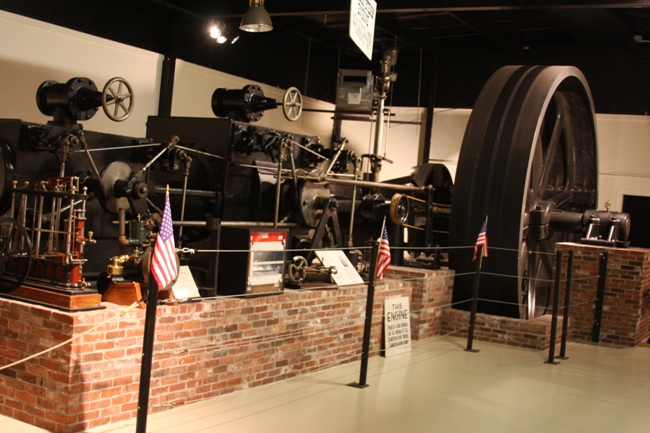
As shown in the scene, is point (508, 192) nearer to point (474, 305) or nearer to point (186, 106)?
point (474, 305)

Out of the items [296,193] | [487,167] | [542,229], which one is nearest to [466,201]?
[487,167]

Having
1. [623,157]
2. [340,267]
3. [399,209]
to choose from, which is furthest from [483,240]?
[623,157]

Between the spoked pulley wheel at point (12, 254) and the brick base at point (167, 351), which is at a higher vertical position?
the spoked pulley wheel at point (12, 254)

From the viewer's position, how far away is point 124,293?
431cm

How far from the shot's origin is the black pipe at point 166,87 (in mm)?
10227

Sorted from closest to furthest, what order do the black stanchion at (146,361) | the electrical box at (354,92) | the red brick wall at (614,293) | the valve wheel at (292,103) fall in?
the black stanchion at (146,361) < the valve wheel at (292,103) < the red brick wall at (614,293) < the electrical box at (354,92)

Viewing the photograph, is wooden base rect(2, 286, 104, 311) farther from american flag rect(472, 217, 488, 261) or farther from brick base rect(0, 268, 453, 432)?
american flag rect(472, 217, 488, 261)

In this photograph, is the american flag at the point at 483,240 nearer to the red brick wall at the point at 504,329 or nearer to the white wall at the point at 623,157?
the red brick wall at the point at 504,329

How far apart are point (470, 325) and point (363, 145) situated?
7.57 metres

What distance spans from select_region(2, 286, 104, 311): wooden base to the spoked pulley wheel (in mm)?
71

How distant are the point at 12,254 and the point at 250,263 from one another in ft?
5.05

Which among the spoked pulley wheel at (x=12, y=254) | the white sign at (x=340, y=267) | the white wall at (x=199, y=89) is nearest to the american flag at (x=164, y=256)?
the spoked pulley wheel at (x=12, y=254)

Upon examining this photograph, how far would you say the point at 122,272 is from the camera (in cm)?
441

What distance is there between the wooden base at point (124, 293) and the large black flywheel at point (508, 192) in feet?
13.7
